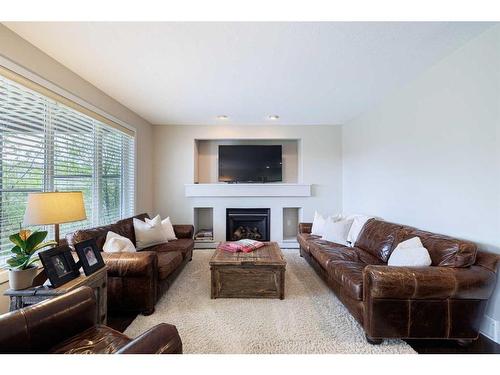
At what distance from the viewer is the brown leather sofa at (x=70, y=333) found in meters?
0.96

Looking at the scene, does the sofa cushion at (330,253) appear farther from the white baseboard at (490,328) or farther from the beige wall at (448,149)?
the white baseboard at (490,328)

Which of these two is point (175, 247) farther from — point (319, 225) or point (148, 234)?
point (319, 225)

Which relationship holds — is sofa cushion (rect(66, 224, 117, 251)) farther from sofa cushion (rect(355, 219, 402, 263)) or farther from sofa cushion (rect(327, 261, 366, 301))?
sofa cushion (rect(355, 219, 402, 263))

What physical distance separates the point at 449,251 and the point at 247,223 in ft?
10.7

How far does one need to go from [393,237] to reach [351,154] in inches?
81.7

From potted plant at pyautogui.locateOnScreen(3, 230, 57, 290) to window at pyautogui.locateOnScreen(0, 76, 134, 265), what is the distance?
44 centimetres

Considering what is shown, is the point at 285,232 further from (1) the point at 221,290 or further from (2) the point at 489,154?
(2) the point at 489,154

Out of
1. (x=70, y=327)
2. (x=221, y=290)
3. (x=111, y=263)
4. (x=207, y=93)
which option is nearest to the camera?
(x=70, y=327)

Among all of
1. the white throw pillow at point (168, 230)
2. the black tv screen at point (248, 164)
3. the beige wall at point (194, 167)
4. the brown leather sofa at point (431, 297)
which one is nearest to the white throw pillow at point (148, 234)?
the white throw pillow at point (168, 230)

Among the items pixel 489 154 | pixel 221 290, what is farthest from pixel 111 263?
pixel 489 154

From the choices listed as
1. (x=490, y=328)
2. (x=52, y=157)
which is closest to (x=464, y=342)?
(x=490, y=328)

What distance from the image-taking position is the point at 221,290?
2404 millimetres

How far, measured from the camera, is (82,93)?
2.50 meters

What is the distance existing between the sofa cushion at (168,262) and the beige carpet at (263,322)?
0.92 feet
